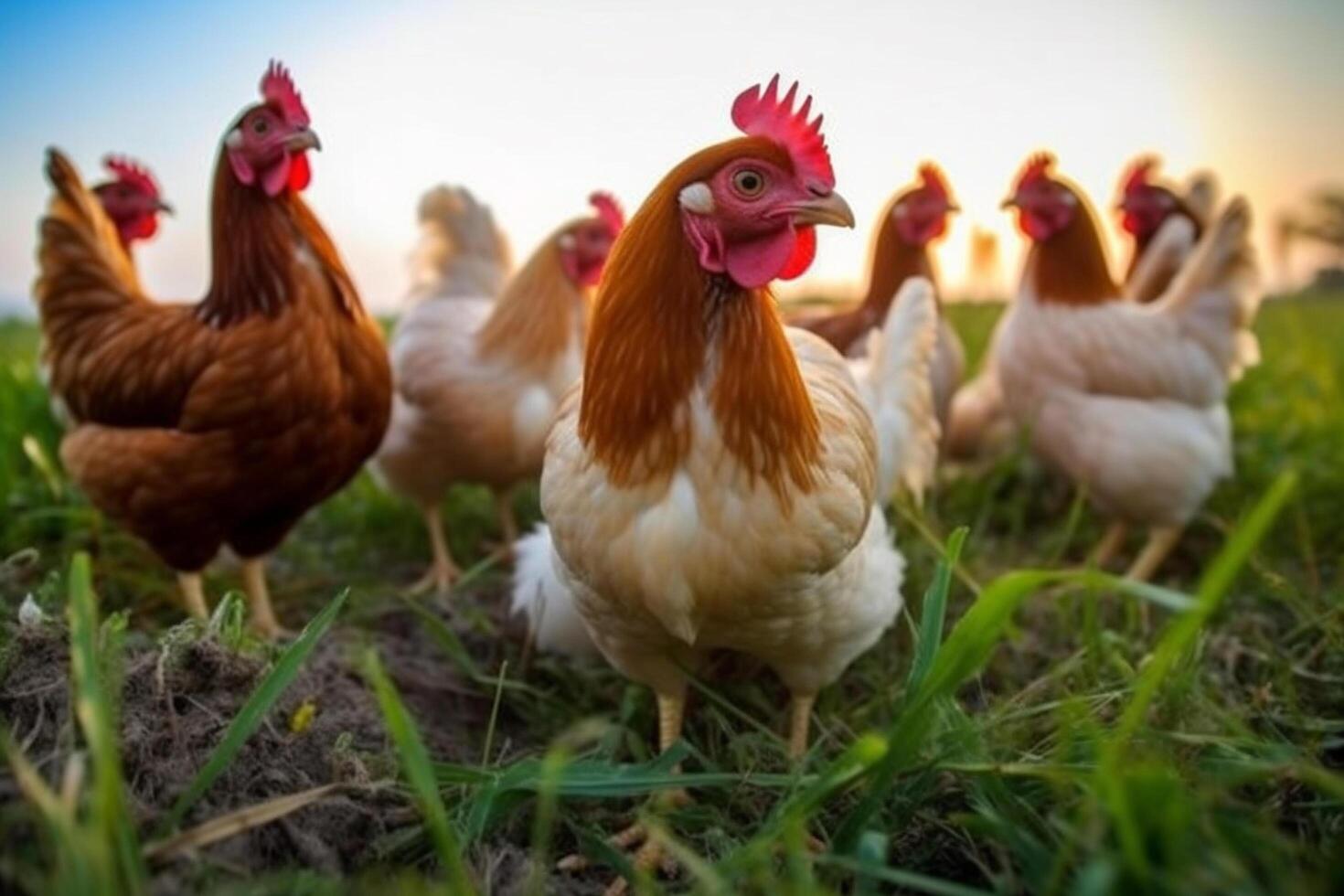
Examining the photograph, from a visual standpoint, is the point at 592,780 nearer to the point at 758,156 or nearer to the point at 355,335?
the point at 758,156

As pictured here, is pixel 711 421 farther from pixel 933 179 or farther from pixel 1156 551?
pixel 1156 551

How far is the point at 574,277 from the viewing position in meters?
4.02

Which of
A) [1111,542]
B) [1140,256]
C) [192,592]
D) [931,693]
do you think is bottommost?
[1111,542]

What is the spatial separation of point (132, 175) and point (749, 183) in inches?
118

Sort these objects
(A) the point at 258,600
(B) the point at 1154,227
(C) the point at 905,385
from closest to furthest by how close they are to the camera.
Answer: (C) the point at 905,385
(A) the point at 258,600
(B) the point at 1154,227

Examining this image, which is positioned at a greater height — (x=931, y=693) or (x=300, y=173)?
(x=300, y=173)

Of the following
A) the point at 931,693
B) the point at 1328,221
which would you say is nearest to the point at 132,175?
the point at 931,693

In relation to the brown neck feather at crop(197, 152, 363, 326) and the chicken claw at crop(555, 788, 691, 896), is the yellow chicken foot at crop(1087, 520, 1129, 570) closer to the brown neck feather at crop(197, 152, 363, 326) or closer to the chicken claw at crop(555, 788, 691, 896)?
the chicken claw at crop(555, 788, 691, 896)

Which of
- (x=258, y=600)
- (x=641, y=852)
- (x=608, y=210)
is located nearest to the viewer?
(x=641, y=852)

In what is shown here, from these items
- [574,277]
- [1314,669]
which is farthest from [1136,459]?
[574,277]

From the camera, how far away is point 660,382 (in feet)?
6.05

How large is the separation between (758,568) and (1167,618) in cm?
191

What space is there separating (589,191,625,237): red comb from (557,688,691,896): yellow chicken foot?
227 centimetres

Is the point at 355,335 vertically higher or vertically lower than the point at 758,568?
higher
